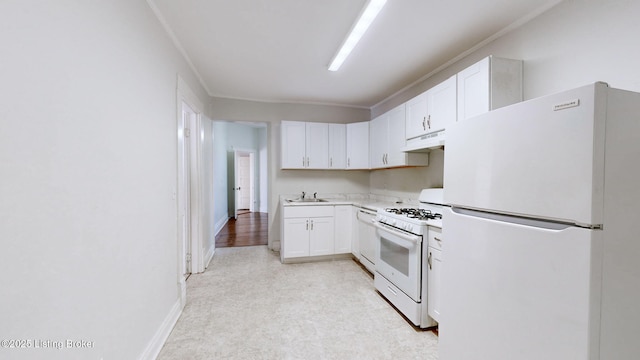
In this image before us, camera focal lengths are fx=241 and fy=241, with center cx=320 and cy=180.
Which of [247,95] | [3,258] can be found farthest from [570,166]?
[247,95]

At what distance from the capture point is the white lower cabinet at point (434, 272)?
1.96 m

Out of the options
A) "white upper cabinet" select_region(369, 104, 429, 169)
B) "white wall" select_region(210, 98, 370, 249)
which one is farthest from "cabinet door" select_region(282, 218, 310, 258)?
"white upper cabinet" select_region(369, 104, 429, 169)

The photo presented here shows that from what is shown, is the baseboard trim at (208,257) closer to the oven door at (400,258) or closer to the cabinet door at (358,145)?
the oven door at (400,258)

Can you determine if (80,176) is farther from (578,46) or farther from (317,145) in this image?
(317,145)

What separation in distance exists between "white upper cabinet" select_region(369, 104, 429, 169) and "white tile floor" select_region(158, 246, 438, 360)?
1.60 m

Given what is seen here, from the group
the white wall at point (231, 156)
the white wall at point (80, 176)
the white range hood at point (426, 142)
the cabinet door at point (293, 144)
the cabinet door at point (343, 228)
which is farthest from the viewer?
the white wall at point (231, 156)

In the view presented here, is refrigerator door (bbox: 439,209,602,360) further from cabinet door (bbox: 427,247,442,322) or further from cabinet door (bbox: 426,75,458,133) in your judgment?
cabinet door (bbox: 426,75,458,133)

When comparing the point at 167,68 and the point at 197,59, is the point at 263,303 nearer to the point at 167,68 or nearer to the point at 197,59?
the point at 167,68

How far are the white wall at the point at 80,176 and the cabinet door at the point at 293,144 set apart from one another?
2.26 m

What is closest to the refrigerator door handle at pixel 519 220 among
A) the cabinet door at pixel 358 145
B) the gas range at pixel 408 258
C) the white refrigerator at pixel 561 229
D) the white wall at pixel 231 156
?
the white refrigerator at pixel 561 229

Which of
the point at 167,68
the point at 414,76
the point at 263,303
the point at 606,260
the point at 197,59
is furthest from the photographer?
the point at 414,76

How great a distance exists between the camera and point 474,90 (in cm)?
196

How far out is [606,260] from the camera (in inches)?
36.0

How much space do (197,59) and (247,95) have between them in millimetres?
1239
